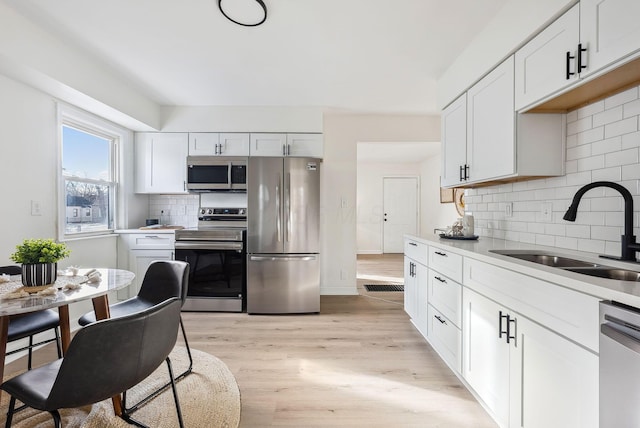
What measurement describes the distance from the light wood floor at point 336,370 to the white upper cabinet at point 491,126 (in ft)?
4.86

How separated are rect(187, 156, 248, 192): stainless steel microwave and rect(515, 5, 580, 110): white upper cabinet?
277 cm

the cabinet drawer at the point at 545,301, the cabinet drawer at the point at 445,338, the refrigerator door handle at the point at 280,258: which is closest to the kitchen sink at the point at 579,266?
the cabinet drawer at the point at 545,301

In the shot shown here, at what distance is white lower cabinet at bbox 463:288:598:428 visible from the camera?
1008mm

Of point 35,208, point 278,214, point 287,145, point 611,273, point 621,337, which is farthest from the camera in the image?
point 287,145

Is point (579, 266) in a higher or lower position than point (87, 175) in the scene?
lower

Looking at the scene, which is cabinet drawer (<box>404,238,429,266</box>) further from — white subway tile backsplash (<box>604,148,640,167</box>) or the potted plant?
the potted plant

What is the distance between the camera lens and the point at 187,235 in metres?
3.28

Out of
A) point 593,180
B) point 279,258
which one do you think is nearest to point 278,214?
point 279,258

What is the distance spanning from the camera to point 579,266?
56.0 inches

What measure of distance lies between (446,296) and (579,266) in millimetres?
802

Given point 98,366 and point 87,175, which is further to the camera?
point 87,175

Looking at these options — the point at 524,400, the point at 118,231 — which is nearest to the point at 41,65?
the point at 118,231

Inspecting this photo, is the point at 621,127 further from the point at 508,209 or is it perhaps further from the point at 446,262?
the point at 446,262

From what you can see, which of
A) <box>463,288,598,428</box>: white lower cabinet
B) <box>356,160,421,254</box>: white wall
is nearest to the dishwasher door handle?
<box>463,288,598,428</box>: white lower cabinet
